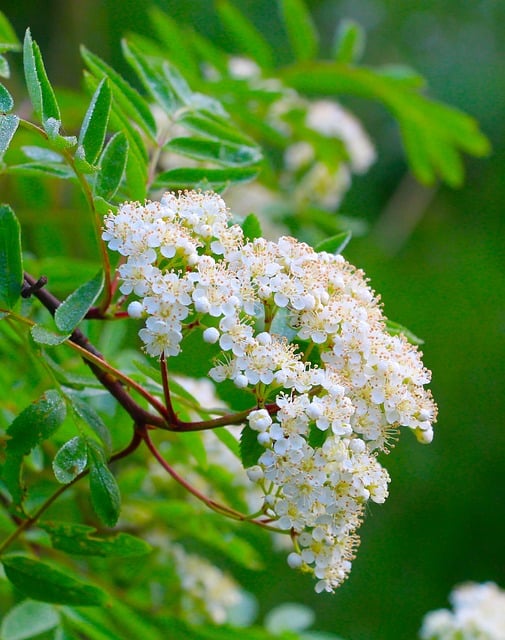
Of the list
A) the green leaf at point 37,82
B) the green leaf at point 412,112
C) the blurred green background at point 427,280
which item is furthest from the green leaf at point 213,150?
the blurred green background at point 427,280

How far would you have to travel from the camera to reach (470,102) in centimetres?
496

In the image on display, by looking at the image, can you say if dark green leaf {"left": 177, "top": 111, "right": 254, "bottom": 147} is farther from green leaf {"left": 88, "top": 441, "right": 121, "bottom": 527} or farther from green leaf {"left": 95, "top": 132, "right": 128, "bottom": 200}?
green leaf {"left": 88, "top": 441, "right": 121, "bottom": 527}

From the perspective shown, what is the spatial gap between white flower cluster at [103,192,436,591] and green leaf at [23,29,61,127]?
131 mm

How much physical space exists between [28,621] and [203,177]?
0.66 meters

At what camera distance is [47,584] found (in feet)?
3.59

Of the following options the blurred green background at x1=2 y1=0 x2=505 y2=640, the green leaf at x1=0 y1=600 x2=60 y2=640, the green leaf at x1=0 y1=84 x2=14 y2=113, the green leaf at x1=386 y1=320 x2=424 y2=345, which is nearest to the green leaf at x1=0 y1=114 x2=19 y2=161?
the green leaf at x1=0 y1=84 x2=14 y2=113

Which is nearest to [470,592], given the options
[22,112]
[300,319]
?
[300,319]

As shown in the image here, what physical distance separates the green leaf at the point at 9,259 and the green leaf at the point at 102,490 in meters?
0.18

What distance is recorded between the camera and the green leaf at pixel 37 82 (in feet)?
3.06

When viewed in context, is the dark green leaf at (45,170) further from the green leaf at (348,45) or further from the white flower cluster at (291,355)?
the green leaf at (348,45)

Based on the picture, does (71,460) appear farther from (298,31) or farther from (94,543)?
(298,31)

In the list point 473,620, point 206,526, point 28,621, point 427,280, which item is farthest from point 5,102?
point 427,280

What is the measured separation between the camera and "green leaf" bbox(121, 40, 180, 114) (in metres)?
1.39

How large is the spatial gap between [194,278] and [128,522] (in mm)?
913
